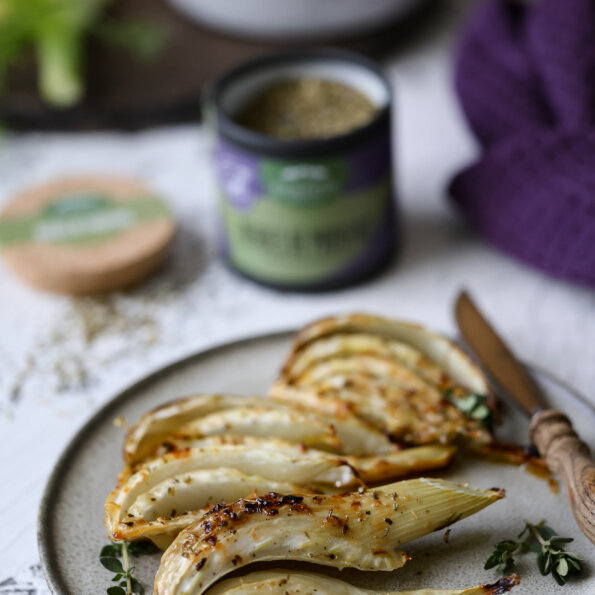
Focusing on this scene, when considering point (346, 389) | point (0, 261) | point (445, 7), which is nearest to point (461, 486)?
point (346, 389)

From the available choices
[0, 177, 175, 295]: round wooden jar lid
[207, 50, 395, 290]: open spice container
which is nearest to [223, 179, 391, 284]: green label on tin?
[207, 50, 395, 290]: open spice container

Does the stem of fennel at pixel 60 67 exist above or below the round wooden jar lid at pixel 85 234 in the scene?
above

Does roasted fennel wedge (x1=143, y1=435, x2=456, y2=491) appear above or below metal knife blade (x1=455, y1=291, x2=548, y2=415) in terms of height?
below

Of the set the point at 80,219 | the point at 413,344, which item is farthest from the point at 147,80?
the point at 413,344

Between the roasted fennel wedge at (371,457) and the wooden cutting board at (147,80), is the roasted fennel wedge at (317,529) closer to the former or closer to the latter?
the roasted fennel wedge at (371,457)

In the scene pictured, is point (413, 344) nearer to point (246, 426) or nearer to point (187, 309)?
point (246, 426)

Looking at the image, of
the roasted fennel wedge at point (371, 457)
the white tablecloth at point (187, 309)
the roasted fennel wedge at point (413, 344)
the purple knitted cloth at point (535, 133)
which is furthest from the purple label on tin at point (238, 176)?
the roasted fennel wedge at point (371, 457)

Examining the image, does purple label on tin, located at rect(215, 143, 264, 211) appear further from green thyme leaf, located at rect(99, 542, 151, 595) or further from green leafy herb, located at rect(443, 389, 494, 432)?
green thyme leaf, located at rect(99, 542, 151, 595)

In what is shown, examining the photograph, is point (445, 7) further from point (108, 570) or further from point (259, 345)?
point (108, 570)
